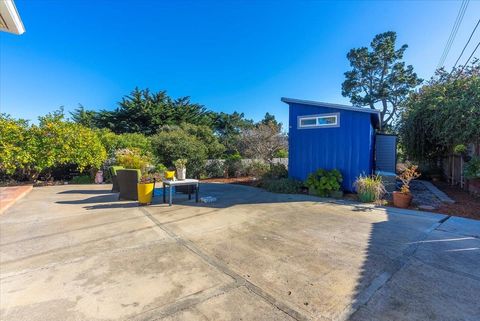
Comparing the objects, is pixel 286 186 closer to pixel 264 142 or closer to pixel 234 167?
pixel 234 167

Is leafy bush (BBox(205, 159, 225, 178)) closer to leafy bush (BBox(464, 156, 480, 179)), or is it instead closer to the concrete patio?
the concrete patio

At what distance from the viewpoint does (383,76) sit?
873 inches

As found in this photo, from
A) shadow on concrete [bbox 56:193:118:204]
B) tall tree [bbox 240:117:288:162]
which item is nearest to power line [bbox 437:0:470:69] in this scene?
tall tree [bbox 240:117:288:162]

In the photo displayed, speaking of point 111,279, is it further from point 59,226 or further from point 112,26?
point 112,26

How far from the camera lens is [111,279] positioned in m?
2.47

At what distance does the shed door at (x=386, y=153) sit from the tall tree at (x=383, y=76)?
12428 mm

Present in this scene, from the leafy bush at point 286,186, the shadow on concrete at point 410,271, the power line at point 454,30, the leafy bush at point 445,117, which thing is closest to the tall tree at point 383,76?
the power line at point 454,30

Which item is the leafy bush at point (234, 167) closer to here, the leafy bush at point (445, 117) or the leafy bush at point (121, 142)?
the leafy bush at point (121, 142)

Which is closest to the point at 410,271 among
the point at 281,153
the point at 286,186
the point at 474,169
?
the point at 286,186

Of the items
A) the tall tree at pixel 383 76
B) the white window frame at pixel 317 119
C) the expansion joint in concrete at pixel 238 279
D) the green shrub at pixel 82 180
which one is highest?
the tall tree at pixel 383 76

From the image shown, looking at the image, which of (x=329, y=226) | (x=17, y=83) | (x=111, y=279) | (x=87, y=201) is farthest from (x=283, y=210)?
(x=17, y=83)

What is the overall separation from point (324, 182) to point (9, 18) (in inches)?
290

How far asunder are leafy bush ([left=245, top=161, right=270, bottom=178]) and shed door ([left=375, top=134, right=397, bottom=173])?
4856 mm

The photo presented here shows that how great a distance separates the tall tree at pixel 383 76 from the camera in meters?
21.4
